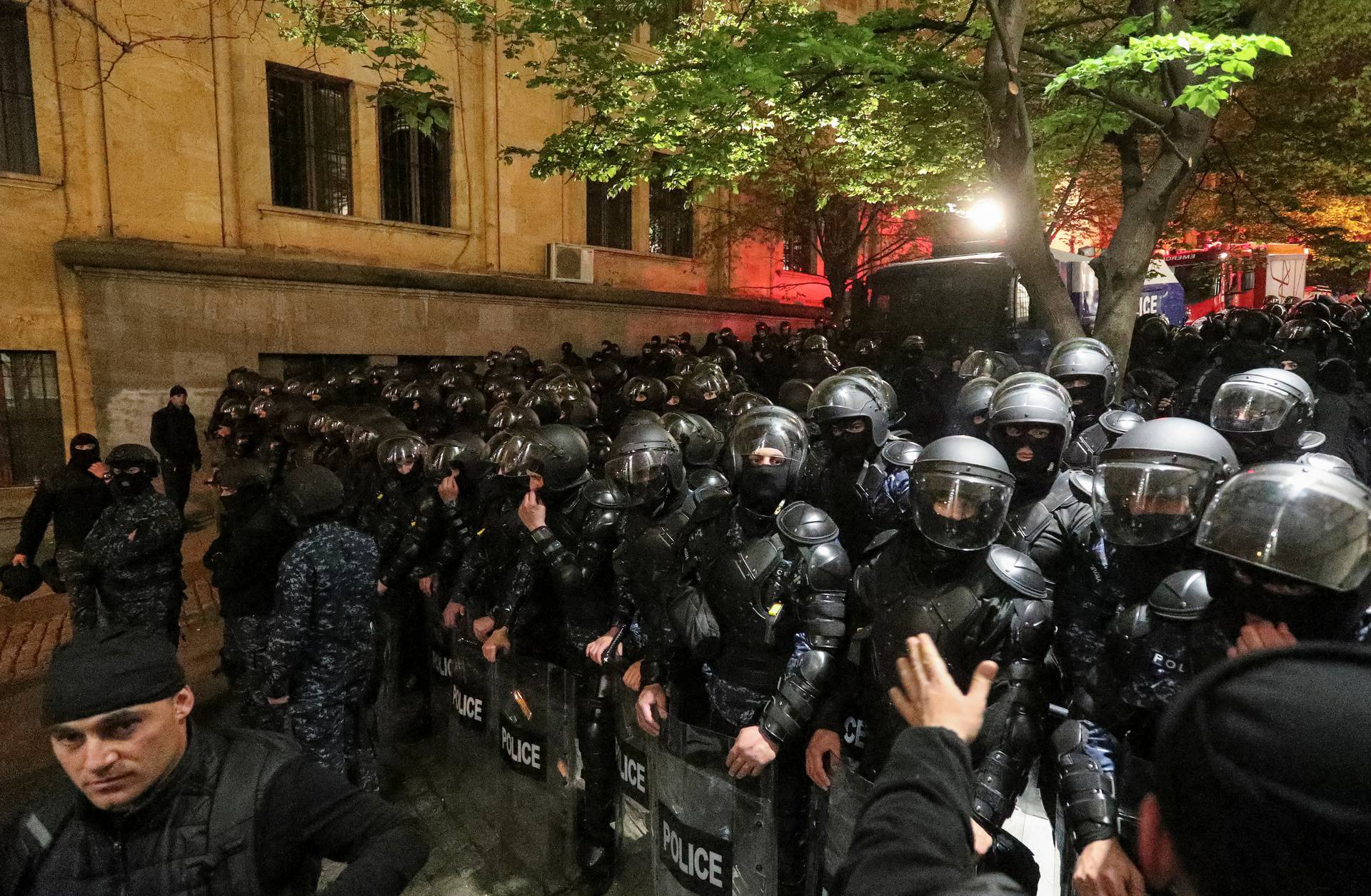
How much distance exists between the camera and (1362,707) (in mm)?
882

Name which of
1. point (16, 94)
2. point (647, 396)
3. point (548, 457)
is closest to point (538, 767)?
point (548, 457)

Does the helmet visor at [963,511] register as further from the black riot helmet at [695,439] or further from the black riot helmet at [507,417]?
the black riot helmet at [507,417]

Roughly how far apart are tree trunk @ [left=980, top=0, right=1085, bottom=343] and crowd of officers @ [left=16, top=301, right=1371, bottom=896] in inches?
61.4

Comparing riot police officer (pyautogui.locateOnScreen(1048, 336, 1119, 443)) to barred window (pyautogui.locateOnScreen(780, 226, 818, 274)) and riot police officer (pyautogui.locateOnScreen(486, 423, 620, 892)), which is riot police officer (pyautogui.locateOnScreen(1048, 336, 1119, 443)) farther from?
barred window (pyautogui.locateOnScreen(780, 226, 818, 274))

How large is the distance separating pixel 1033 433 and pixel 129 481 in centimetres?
553

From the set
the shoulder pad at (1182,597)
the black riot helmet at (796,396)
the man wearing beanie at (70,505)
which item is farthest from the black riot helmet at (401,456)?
the shoulder pad at (1182,597)

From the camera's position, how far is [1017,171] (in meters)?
6.89

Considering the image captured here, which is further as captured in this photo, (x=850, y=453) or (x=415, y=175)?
(x=415, y=175)

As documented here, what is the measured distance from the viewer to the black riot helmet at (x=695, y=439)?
553cm

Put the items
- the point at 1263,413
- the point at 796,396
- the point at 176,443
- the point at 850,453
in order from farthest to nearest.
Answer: the point at 176,443
the point at 796,396
the point at 850,453
the point at 1263,413

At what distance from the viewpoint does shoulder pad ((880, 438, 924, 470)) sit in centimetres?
470

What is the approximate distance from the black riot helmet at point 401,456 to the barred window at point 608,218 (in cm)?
1305

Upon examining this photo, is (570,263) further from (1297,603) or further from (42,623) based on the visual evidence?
(1297,603)

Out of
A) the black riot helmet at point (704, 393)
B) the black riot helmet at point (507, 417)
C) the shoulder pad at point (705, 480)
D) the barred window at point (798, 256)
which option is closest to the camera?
the shoulder pad at point (705, 480)
